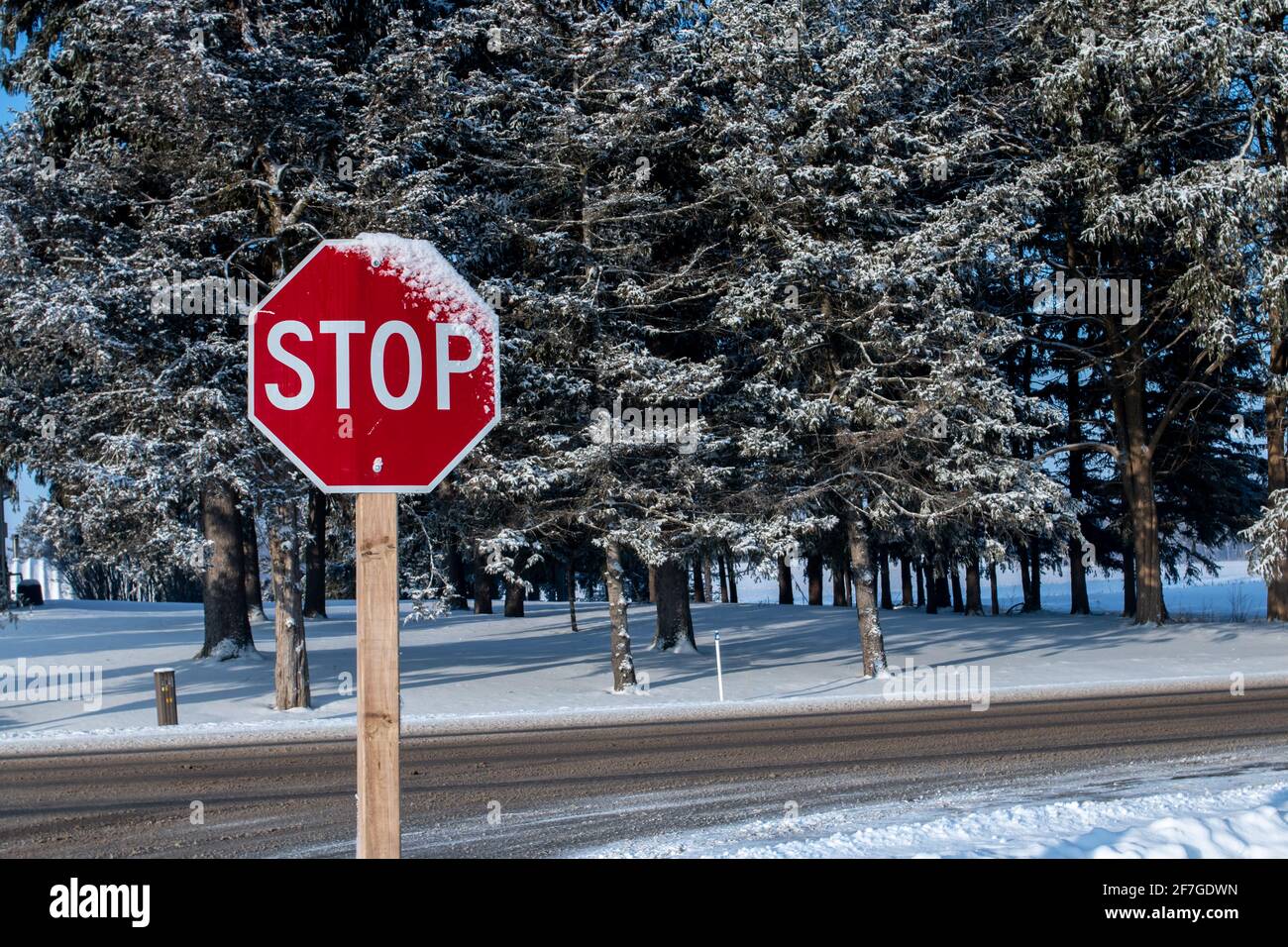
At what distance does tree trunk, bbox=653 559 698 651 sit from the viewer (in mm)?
27703

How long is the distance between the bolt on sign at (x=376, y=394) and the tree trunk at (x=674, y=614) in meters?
23.5

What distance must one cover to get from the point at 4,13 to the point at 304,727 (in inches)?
728

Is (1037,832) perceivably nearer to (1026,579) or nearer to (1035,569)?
(1035,569)

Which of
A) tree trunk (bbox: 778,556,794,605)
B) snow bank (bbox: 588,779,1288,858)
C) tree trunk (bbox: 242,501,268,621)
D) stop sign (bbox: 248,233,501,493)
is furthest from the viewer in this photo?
tree trunk (bbox: 778,556,794,605)

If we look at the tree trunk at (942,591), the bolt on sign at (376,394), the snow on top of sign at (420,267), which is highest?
the snow on top of sign at (420,267)

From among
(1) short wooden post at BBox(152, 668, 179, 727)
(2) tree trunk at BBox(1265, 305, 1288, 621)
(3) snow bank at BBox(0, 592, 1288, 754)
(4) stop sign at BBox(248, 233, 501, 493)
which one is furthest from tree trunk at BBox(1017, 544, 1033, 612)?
(4) stop sign at BBox(248, 233, 501, 493)

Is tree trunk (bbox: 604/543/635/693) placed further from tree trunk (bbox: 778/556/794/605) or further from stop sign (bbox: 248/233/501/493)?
tree trunk (bbox: 778/556/794/605)

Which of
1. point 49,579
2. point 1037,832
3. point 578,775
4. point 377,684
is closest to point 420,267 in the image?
point 377,684

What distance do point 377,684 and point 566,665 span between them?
22.1 metres

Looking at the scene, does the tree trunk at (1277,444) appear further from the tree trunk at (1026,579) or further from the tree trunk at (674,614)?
the tree trunk at (674,614)

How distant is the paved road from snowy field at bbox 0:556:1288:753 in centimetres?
298

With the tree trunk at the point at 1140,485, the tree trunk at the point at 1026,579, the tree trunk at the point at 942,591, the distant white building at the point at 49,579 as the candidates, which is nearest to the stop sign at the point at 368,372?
the tree trunk at the point at 1140,485

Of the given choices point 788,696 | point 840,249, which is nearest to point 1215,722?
point 788,696

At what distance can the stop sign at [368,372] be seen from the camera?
12.6ft
